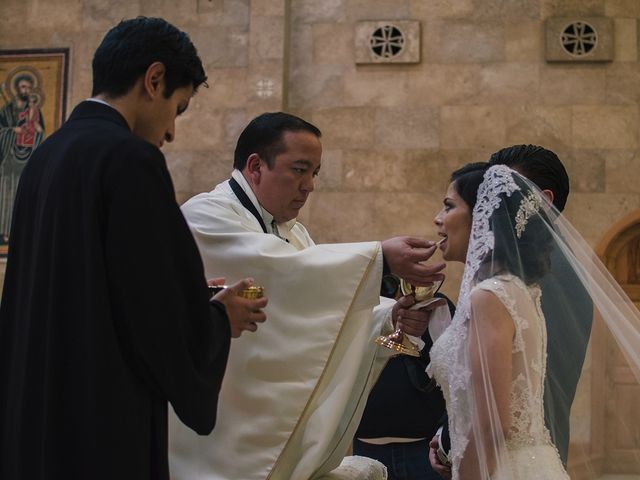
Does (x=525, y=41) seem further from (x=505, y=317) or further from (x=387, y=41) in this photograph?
(x=505, y=317)

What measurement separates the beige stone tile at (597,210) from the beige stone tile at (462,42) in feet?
4.59

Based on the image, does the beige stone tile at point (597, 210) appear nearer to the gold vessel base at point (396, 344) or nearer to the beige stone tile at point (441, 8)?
the beige stone tile at point (441, 8)

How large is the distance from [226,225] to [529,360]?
3.69 feet

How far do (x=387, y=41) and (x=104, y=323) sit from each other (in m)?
6.50

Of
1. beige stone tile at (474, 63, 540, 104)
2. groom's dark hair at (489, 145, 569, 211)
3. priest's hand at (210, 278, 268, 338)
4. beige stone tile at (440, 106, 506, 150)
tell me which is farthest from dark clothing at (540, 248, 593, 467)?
beige stone tile at (474, 63, 540, 104)

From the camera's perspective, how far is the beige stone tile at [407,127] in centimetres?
815

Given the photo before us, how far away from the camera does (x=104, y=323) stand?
6.84 feet

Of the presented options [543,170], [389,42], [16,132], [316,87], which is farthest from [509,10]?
[543,170]

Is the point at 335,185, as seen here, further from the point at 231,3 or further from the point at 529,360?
the point at 529,360

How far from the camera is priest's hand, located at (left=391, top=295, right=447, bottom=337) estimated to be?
3312 millimetres

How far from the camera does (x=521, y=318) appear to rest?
270cm

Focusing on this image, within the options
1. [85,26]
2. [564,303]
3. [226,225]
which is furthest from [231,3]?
[564,303]

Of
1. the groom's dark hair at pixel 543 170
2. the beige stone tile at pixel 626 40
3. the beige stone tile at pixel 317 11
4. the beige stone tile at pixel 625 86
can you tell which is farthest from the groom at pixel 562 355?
the beige stone tile at pixel 317 11

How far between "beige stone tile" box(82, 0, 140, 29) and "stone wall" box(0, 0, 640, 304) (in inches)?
4.6
